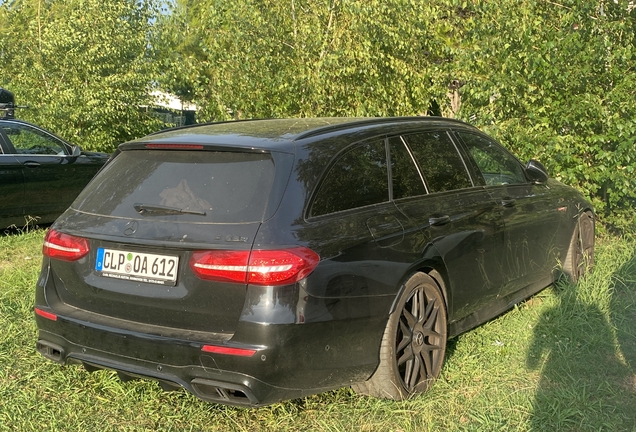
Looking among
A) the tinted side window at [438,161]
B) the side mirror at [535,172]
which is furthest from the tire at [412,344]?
the side mirror at [535,172]

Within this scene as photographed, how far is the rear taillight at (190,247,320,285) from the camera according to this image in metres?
3.24

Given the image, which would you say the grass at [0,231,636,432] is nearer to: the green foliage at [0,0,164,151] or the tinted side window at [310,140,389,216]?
the tinted side window at [310,140,389,216]

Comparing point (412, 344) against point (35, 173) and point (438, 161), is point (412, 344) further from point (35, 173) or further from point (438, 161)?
point (35, 173)

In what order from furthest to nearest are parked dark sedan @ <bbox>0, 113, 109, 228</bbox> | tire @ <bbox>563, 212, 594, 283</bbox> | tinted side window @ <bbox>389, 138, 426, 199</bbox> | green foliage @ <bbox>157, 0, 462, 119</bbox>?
green foliage @ <bbox>157, 0, 462, 119</bbox> → parked dark sedan @ <bbox>0, 113, 109, 228</bbox> → tire @ <bbox>563, 212, 594, 283</bbox> → tinted side window @ <bbox>389, 138, 426, 199</bbox>

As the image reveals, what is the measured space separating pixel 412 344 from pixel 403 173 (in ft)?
3.28

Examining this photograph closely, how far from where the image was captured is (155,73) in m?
13.6

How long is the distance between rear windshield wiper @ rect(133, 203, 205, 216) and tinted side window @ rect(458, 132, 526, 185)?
94.2 inches

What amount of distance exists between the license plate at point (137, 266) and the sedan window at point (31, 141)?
6037 mm

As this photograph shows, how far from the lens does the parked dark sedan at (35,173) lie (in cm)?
878

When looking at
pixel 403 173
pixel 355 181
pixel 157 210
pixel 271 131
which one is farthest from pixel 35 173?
pixel 355 181

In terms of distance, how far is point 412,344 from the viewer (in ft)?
13.3

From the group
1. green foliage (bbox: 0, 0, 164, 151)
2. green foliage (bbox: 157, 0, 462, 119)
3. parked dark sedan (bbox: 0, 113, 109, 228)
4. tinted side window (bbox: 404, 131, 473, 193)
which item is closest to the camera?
tinted side window (bbox: 404, 131, 473, 193)

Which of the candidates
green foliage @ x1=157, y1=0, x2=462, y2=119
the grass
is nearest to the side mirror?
Result: the grass

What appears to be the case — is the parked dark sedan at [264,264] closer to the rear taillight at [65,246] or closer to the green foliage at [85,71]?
the rear taillight at [65,246]
